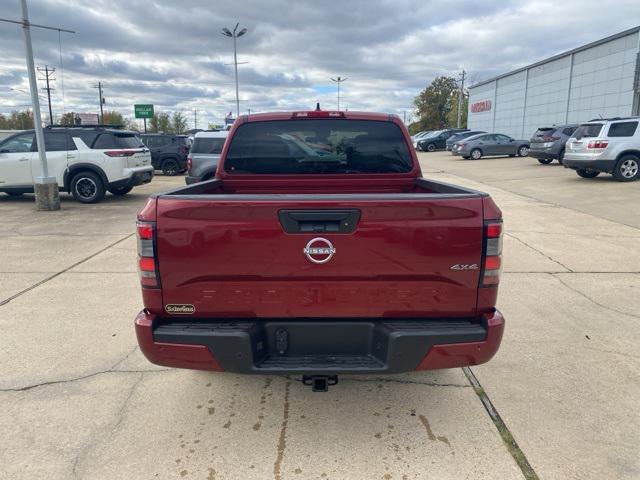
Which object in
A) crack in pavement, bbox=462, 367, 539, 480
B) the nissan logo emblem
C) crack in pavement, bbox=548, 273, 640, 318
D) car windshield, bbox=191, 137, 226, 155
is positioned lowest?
crack in pavement, bbox=462, 367, 539, 480

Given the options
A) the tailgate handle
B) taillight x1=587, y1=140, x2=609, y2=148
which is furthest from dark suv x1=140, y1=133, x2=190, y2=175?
the tailgate handle

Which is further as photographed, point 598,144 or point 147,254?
point 598,144

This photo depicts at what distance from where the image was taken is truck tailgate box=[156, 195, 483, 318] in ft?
7.97

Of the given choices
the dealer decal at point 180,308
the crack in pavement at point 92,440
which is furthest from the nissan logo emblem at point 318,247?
the crack in pavement at point 92,440

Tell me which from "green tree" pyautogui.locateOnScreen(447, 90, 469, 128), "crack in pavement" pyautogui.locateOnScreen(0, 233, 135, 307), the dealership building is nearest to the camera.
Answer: "crack in pavement" pyautogui.locateOnScreen(0, 233, 135, 307)

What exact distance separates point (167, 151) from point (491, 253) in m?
19.6

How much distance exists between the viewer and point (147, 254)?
2488 millimetres

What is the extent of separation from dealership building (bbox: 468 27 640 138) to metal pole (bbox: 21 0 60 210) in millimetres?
27472

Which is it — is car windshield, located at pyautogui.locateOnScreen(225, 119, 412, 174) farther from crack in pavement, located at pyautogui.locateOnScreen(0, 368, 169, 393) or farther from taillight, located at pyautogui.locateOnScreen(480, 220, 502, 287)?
crack in pavement, located at pyautogui.locateOnScreen(0, 368, 169, 393)

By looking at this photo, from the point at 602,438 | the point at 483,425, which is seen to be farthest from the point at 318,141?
the point at 602,438

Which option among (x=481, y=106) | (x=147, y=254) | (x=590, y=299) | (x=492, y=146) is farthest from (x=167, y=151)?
(x=481, y=106)

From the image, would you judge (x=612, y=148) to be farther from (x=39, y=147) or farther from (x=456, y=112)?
(x=456, y=112)

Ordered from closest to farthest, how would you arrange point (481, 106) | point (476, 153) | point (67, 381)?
point (67, 381)
point (476, 153)
point (481, 106)

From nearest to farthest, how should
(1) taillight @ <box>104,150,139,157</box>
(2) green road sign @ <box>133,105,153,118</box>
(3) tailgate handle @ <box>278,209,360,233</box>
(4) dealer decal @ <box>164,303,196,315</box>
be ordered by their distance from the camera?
(3) tailgate handle @ <box>278,209,360,233</box> < (4) dealer decal @ <box>164,303,196,315</box> < (1) taillight @ <box>104,150,139,157</box> < (2) green road sign @ <box>133,105,153,118</box>
